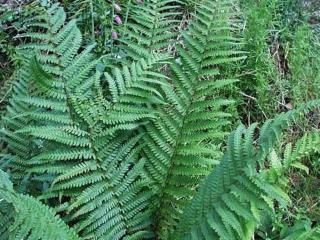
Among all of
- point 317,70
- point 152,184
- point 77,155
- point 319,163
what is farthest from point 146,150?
point 317,70

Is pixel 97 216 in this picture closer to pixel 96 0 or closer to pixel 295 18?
pixel 96 0

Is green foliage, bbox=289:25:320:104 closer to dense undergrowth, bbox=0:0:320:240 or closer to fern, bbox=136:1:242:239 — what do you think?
dense undergrowth, bbox=0:0:320:240

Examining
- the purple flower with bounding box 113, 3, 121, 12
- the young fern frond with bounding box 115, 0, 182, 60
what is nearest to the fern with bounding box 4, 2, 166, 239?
the young fern frond with bounding box 115, 0, 182, 60

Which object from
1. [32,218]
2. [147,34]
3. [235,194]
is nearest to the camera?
[32,218]

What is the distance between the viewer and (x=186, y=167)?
251 cm

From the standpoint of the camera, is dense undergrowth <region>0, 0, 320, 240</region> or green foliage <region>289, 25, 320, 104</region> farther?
Answer: green foliage <region>289, 25, 320, 104</region>

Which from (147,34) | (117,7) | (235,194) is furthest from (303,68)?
(235,194)

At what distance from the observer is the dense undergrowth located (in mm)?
2195

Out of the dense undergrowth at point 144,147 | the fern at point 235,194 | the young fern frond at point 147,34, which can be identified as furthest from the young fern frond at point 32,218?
the young fern frond at point 147,34

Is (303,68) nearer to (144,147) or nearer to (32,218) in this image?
(144,147)

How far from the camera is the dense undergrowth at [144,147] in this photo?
7.20 ft

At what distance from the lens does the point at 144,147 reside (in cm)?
259

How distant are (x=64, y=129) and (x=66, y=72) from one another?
0.30m

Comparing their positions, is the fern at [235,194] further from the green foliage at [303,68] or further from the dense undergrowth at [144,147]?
the green foliage at [303,68]
